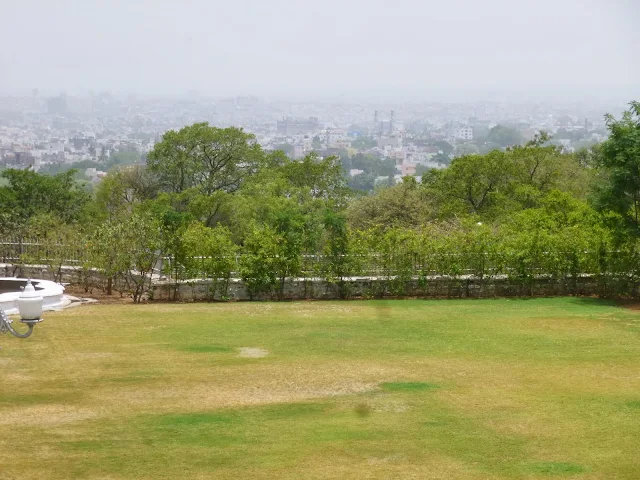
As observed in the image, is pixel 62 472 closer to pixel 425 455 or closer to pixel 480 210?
pixel 425 455

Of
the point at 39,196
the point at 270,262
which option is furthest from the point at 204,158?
the point at 270,262

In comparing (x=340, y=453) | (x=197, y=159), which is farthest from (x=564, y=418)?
(x=197, y=159)

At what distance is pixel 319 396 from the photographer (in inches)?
450

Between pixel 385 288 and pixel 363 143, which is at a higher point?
pixel 363 143

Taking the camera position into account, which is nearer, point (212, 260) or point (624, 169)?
point (624, 169)

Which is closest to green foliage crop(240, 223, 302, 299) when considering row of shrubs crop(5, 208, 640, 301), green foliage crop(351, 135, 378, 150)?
row of shrubs crop(5, 208, 640, 301)

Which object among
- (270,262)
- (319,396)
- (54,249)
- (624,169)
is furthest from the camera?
(54,249)

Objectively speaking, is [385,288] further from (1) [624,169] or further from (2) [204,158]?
(2) [204,158]

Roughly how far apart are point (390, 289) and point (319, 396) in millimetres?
10152

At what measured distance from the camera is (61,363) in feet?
43.1

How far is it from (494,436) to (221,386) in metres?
3.78

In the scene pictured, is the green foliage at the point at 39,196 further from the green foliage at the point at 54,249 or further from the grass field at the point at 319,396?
the grass field at the point at 319,396

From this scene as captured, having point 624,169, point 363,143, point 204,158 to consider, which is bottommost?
point 624,169

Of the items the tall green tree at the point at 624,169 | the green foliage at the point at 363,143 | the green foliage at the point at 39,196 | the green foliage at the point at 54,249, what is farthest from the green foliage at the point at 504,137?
the green foliage at the point at 54,249
